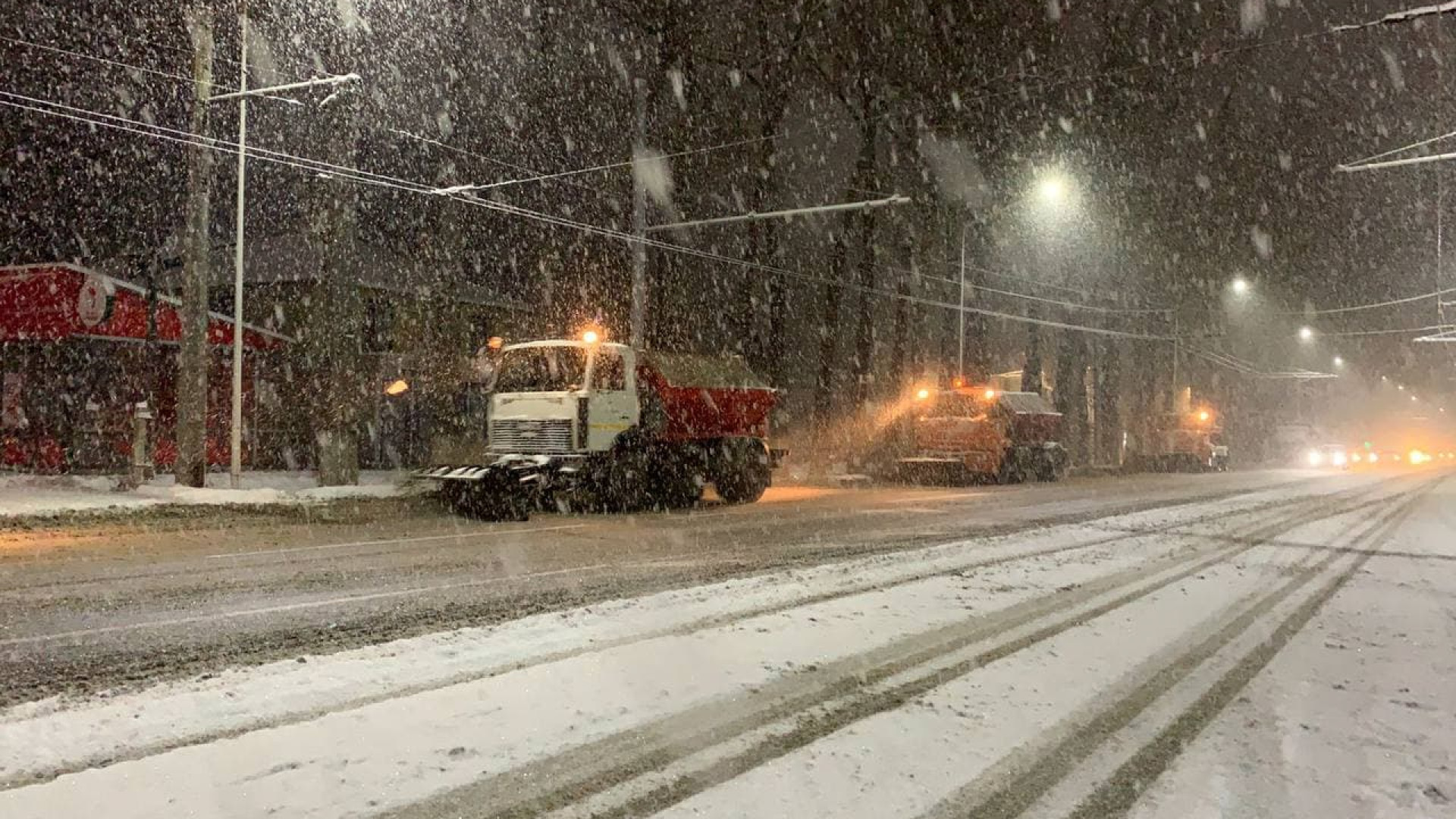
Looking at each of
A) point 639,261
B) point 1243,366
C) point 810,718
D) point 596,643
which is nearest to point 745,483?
point 639,261

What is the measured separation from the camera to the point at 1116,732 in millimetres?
5090

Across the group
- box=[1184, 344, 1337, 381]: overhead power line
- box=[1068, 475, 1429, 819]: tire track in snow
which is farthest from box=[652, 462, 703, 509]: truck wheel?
box=[1184, 344, 1337, 381]: overhead power line

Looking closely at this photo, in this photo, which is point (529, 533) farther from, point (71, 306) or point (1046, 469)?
point (1046, 469)

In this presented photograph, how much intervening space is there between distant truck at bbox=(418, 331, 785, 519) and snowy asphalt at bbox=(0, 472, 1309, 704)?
0.69 metres

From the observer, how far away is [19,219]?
30.7 metres

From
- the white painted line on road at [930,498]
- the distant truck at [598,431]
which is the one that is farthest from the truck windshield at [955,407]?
the distant truck at [598,431]

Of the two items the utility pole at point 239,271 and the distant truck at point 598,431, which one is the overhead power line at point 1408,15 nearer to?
the distant truck at point 598,431

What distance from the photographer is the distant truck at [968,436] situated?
27156 mm

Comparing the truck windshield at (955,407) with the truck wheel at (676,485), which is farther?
the truck windshield at (955,407)

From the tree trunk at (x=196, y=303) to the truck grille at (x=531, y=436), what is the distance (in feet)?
15.9

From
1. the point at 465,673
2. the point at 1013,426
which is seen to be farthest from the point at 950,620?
the point at 1013,426

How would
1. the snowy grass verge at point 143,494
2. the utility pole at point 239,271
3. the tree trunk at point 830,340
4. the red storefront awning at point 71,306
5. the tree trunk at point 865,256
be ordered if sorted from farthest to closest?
the tree trunk at point 865,256, the tree trunk at point 830,340, the red storefront awning at point 71,306, the utility pole at point 239,271, the snowy grass verge at point 143,494

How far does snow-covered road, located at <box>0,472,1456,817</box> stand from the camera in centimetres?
411

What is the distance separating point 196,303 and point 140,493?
3210 mm
